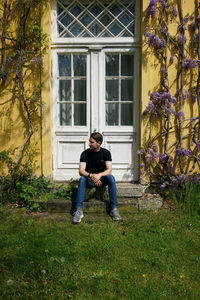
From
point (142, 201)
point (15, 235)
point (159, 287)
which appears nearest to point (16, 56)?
point (15, 235)

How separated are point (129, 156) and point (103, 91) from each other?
1.32 m

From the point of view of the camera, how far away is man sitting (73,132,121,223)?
3.66m

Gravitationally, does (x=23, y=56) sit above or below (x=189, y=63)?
above

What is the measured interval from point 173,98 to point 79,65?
1.84m

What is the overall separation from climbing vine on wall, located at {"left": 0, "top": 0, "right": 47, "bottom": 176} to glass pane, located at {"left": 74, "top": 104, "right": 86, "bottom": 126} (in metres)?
0.68

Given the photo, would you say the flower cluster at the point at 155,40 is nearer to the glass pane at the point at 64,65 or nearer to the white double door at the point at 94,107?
the white double door at the point at 94,107

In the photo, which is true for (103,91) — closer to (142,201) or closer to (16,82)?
(16,82)

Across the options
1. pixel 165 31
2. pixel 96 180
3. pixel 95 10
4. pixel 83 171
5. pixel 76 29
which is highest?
pixel 95 10

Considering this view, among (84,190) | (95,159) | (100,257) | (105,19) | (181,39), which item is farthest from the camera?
(105,19)

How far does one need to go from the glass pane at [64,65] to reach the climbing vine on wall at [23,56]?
381 mm

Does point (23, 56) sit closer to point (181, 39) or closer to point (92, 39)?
point (92, 39)

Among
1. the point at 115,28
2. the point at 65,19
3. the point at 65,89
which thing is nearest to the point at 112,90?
the point at 65,89

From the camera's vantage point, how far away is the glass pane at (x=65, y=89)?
471cm

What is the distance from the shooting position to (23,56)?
4.37 meters
